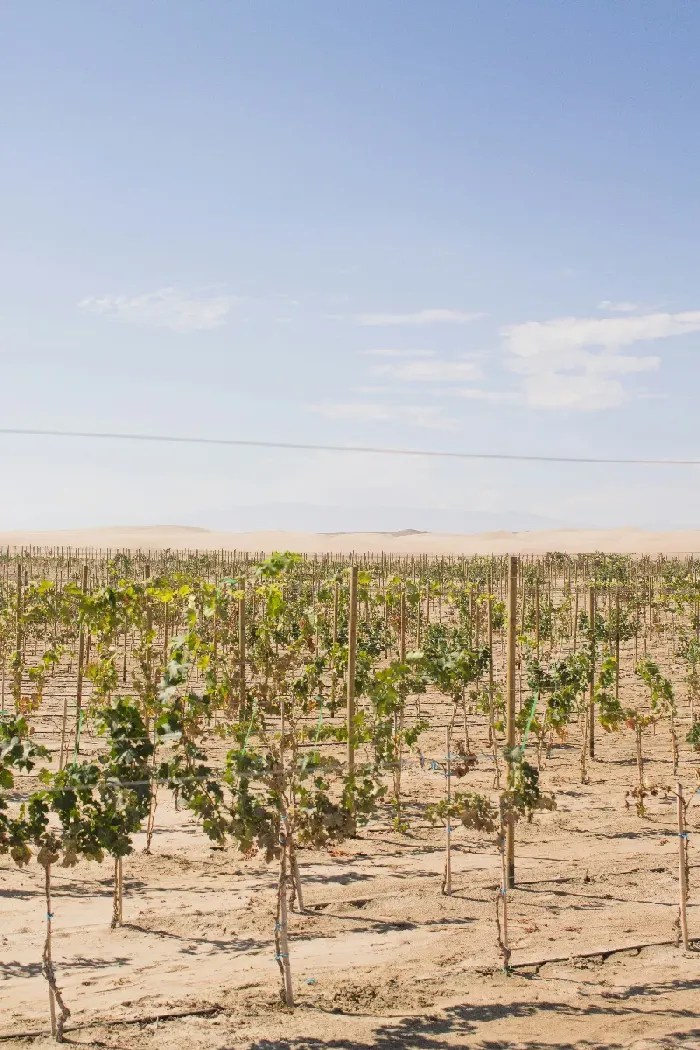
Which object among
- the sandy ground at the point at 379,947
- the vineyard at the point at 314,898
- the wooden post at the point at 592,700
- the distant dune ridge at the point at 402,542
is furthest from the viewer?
the distant dune ridge at the point at 402,542

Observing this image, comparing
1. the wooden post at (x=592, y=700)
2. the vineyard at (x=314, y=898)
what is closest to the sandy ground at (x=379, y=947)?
the vineyard at (x=314, y=898)

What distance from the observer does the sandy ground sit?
16.5 feet

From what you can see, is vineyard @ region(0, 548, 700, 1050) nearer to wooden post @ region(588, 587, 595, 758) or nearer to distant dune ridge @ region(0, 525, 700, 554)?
wooden post @ region(588, 587, 595, 758)

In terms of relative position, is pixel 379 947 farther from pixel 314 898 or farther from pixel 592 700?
pixel 592 700

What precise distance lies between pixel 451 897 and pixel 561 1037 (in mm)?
1985

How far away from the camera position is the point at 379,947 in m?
6.06

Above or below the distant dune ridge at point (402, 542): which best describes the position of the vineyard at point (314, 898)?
below

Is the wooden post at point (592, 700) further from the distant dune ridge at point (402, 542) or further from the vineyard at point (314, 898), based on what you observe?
the distant dune ridge at point (402, 542)

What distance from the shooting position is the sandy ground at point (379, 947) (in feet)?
16.5

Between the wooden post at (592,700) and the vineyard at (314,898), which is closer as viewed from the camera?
the vineyard at (314,898)

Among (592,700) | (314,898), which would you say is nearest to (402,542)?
(592,700)

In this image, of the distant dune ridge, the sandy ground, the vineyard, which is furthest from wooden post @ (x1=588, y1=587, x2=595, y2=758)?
the distant dune ridge

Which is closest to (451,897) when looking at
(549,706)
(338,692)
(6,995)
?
(6,995)

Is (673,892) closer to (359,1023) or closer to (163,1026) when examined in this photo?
(359,1023)
